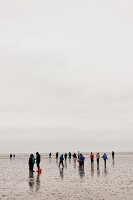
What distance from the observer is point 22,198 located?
1611cm

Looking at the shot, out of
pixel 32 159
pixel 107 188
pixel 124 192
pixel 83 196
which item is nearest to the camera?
pixel 83 196

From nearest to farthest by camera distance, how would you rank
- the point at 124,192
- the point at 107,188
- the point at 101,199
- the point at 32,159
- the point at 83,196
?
the point at 101,199
the point at 83,196
the point at 124,192
the point at 107,188
the point at 32,159

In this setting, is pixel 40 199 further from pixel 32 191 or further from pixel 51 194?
pixel 32 191

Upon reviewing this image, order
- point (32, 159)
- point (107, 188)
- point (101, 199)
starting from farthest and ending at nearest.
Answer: point (32, 159) → point (107, 188) → point (101, 199)

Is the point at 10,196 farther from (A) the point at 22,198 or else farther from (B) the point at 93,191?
(B) the point at 93,191

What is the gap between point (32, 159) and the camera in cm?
3216

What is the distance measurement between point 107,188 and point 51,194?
392cm

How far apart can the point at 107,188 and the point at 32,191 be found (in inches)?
177

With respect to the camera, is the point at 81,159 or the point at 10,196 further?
the point at 81,159

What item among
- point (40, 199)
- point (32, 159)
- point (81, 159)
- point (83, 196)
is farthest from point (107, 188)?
point (81, 159)

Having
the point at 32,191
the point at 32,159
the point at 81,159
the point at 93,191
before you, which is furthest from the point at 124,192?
the point at 81,159

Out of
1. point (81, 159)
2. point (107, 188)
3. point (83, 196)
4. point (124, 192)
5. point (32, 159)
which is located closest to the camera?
point (83, 196)

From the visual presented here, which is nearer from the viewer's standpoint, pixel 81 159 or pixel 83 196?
pixel 83 196

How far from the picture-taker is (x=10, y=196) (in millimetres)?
16938
